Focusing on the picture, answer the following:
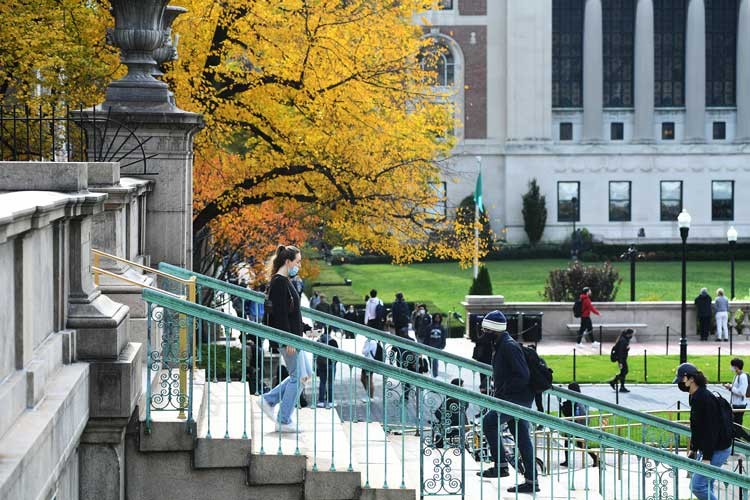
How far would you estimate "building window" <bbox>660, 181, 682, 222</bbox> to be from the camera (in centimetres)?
8219

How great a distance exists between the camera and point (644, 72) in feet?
269

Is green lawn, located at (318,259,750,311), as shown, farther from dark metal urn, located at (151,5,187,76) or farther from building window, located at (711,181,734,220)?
dark metal urn, located at (151,5,187,76)

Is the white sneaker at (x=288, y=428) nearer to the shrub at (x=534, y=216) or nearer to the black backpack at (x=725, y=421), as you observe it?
the black backpack at (x=725, y=421)

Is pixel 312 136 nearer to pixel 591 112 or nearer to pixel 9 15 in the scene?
pixel 9 15

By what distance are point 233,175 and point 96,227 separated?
13.6 m

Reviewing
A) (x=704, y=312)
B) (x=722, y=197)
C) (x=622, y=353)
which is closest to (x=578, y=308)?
(x=704, y=312)

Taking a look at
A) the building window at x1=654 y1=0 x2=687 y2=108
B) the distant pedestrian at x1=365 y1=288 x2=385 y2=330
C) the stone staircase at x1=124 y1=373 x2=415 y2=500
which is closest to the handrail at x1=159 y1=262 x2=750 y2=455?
the stone staircase at x1=124 y1=373 x2=415 y2=500

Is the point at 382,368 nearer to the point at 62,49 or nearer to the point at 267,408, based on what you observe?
the point at 267,408

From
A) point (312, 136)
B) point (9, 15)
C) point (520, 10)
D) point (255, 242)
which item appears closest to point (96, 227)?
point (9, 15)

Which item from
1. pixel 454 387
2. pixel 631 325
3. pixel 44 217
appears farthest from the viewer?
pixel 631 325

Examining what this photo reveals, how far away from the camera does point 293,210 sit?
2772 cm

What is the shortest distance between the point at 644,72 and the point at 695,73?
3.18 metres

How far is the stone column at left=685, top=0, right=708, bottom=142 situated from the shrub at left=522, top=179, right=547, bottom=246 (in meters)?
11.0

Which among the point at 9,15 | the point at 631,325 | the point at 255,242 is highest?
the point at 9,15
